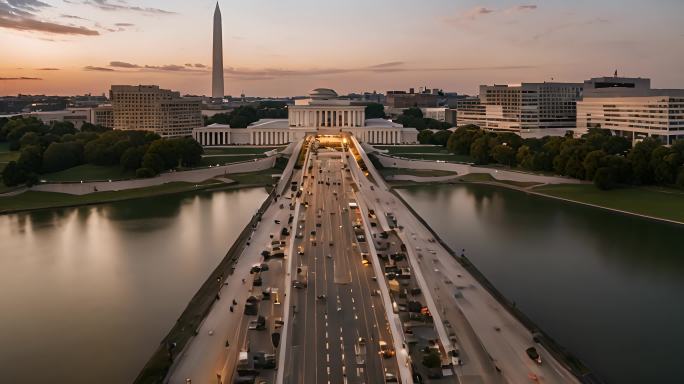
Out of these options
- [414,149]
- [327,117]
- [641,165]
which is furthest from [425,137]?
[641,165]

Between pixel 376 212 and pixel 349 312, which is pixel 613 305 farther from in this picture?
pixel 376 212

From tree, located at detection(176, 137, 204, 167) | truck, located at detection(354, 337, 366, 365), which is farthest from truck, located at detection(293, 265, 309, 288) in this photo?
tree, located at detection(176, 137, 204, 167)

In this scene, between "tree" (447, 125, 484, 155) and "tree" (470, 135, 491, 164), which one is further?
"tree" (447, 125, 484, 155)

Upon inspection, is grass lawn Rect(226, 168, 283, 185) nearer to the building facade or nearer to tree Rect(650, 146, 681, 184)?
→ tree Rect(650, 146, 681, 184)

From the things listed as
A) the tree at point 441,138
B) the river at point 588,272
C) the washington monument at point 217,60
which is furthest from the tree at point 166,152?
the washington monument at point 217,60

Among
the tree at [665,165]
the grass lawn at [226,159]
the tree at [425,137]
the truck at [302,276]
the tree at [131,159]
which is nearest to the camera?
the truck at [302,276]

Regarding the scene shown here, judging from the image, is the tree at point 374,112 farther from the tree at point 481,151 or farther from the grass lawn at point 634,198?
the grass lawn at point 634,198

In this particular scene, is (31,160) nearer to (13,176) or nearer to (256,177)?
(13,176)
